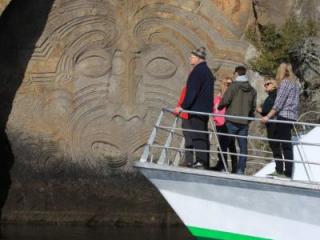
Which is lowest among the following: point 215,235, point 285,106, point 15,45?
point 215,235

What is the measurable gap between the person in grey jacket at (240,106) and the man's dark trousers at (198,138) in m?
0.55

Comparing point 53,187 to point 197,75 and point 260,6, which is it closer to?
point 260,6

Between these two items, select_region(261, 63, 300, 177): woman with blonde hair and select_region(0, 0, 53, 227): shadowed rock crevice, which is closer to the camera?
select_region(261, 63, 300, 177): woman with blonde hair

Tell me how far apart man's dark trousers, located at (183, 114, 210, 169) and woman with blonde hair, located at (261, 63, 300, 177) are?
0.87 meters

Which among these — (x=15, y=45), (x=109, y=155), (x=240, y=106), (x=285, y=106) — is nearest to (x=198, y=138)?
(x=240, y=106)

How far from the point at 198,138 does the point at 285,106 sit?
1.20 meters

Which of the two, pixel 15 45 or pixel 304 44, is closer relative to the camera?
pixel 304 44

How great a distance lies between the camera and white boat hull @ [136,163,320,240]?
482 inches

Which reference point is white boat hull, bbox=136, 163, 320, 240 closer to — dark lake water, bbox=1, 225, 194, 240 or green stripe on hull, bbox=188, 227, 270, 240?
green stripe on hull, bbox=188, 227, 270, 240

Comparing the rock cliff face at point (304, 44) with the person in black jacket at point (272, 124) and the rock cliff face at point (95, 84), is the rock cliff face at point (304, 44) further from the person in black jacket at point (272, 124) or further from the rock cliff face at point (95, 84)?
the person in black jacket at point (272, 124)

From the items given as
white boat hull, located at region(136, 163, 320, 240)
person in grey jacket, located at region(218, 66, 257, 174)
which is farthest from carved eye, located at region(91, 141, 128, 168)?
white boat hull, located at region(136, 163, 320, 240)

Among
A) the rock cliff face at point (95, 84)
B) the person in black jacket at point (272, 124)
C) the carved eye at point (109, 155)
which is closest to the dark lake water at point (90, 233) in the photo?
the rock cliff face at point (95, 84)

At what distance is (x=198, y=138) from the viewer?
1311cm

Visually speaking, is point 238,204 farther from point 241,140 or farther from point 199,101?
point 199,101
